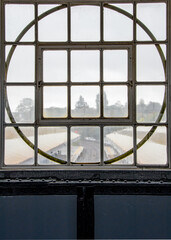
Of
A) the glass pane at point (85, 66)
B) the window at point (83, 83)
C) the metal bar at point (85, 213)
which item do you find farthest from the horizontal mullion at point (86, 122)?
the metal bar at point (85, 213)

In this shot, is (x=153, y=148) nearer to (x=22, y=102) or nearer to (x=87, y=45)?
(x=87, y=45)

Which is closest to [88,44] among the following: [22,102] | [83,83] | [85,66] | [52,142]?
[85,66]

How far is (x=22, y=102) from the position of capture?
5.36 ft

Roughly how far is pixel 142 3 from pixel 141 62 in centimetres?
41

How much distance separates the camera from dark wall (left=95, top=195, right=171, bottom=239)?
4.86 ft

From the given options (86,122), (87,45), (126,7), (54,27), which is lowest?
(86,122)

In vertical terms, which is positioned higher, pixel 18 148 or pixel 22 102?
pixel 22 102

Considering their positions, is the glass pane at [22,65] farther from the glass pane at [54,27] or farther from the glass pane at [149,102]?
the glass pane at [149,102]

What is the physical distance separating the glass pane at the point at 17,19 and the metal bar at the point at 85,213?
1106mm

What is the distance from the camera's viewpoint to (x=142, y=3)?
5.29 ft

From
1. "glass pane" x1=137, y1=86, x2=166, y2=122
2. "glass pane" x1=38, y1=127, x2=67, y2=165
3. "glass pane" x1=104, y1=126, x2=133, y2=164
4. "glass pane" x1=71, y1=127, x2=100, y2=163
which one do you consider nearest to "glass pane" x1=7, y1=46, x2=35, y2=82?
"glass pane" x1=38, y1=127, x2=67, y2=165

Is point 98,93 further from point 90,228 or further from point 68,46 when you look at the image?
point 90,228

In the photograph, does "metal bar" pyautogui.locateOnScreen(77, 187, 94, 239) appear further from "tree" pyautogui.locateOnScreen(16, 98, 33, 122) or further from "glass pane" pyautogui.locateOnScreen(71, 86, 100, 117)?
"tree" pyautogui.locateOnScreen(16, 98, 33, 122)

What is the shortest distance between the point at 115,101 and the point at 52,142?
0.53m
